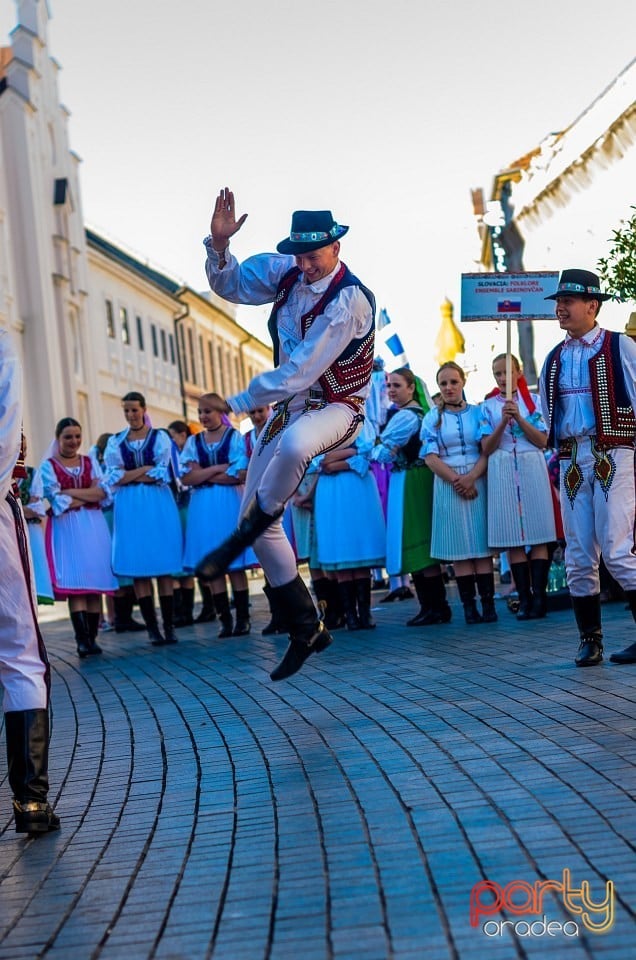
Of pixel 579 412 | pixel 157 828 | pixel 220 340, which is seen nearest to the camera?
pixel 157 828

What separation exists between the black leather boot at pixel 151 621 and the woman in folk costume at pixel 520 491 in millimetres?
3232

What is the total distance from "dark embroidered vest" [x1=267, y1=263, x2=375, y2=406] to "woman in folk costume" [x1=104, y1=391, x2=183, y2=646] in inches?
251

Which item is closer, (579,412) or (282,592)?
(282,592)

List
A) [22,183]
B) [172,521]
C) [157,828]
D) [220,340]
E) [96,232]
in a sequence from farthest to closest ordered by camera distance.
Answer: [220,340]
[96,232]
[22,183]
[172,521]
[157,828]

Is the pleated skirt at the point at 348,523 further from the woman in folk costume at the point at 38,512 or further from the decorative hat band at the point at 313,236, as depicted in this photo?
the decorative hat band at the point at 313,236

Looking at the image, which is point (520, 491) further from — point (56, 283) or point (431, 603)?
point (56, 283)

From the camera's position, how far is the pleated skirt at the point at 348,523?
12.9 metres

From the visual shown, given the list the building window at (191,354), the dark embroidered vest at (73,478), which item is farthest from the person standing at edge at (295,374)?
the building window at (191,354)

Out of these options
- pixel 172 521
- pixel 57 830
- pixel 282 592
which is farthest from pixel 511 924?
pixel 172 521

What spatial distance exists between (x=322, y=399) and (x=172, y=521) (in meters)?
6.88

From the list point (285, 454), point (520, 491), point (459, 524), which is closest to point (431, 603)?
point (459, 524)

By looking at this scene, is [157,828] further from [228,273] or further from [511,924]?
[228,273]

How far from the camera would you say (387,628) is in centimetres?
1260

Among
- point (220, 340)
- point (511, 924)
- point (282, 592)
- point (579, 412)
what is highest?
point (220, 340)
